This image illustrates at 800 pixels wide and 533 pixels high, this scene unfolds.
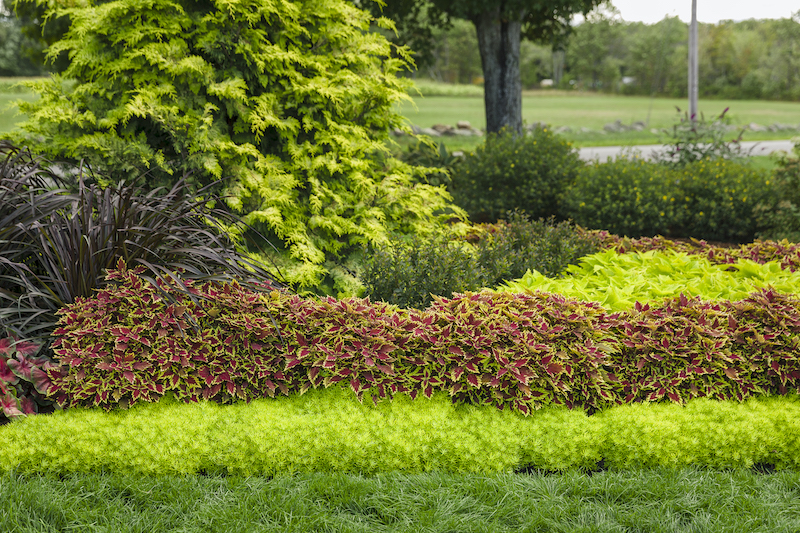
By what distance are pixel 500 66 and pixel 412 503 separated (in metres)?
9.86

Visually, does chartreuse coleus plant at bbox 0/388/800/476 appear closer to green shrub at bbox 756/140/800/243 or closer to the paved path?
green shrub at bbox 756/140/800/243

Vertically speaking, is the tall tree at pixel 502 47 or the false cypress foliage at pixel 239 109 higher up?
the tall tree at pixel 502 47

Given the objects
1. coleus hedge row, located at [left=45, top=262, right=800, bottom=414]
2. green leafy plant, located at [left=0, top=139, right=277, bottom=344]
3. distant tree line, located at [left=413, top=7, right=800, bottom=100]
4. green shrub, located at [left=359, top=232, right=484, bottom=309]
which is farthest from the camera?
distant tree line, located at [left=413, top=7, right=800, bottom=100]

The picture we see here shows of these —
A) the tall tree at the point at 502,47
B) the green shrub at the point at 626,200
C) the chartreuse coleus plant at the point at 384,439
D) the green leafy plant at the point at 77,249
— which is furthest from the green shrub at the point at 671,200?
the green leafy plant at the point at 77,249

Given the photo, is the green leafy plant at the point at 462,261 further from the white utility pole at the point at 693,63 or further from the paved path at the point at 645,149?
the paved path at the point at 645,149

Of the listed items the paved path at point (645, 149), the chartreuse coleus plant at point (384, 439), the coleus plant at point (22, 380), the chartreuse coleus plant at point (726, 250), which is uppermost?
the paved path at point (645, 149)

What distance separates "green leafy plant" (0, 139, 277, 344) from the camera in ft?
11.2

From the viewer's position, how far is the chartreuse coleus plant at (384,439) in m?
3.05

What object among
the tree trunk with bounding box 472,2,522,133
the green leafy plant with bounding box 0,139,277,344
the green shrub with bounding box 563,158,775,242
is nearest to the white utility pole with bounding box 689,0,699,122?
the tree trunk with bounding box 472,2,522,133

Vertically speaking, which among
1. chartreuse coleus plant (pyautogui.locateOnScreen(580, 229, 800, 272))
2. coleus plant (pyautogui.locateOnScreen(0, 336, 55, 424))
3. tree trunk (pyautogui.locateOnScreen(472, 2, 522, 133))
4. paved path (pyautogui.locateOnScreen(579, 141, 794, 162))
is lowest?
coleus plant (pyautogui.locateOnScreen(0, 336, 55, 424))

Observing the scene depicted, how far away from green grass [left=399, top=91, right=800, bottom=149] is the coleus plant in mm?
20424

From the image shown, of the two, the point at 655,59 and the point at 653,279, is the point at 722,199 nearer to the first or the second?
the point at 653,279

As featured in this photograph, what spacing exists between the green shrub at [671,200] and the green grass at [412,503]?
4.85 m

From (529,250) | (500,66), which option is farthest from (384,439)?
(500,66)
